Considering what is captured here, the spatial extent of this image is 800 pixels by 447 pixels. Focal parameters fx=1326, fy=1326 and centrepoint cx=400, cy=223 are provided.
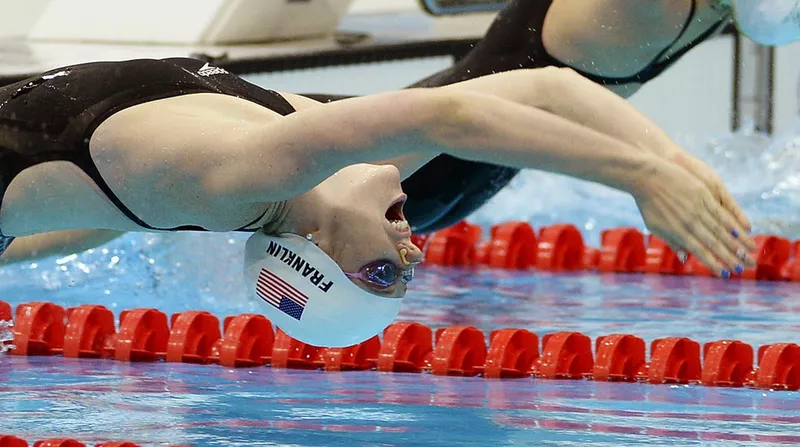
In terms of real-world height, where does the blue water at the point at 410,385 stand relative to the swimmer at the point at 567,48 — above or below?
below

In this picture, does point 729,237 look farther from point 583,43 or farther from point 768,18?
point 583,43

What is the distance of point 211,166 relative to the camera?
2.19 meters

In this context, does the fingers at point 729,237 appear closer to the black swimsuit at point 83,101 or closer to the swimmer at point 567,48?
the black swimsuit at point 83,101

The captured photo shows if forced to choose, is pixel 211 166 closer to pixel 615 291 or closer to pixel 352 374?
pixel 352 374

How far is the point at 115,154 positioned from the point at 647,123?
35.9 inches

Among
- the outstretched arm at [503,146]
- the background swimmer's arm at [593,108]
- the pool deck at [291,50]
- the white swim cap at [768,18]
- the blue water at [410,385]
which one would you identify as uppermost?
the pool deck at [291,50]

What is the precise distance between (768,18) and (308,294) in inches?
47.2

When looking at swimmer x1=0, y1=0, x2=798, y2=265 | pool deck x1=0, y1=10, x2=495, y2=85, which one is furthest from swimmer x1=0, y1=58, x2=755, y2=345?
pool deck x1=0, y1=10, x2=495, y2=85

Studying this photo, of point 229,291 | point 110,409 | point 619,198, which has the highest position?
point 619,198

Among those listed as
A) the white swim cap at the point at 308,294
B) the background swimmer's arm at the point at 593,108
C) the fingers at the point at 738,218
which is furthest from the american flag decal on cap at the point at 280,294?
the fingers at the point at 738,218

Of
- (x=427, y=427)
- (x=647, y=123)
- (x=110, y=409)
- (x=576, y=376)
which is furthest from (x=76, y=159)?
(x=576, y=376)

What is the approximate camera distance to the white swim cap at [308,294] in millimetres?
2396

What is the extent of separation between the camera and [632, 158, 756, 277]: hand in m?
2.03

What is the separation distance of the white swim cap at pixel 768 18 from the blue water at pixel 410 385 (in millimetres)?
781
